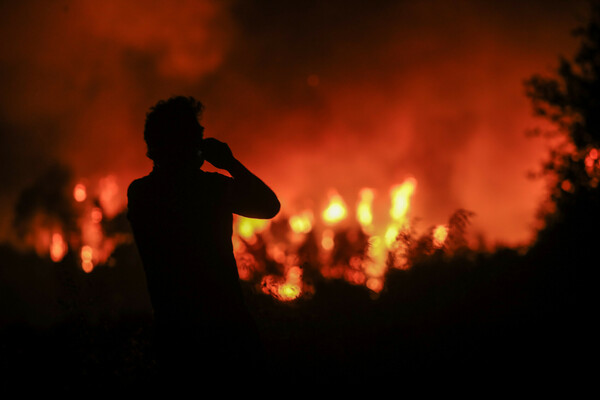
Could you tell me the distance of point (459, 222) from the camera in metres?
7.96

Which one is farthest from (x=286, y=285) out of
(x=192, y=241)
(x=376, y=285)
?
(x=192, y=241)

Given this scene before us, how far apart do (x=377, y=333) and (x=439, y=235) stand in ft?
6.70

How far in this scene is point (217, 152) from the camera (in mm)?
2686

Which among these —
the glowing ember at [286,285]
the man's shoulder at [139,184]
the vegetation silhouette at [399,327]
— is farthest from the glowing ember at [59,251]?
the man's shoulder at [139,184]

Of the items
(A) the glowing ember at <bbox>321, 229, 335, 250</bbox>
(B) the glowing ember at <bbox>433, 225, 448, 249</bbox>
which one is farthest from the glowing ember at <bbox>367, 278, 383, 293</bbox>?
(A) the glowing ember at <bbox>321, 229, 335, 250</bbox>

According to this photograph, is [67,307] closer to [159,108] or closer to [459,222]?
[159,108]

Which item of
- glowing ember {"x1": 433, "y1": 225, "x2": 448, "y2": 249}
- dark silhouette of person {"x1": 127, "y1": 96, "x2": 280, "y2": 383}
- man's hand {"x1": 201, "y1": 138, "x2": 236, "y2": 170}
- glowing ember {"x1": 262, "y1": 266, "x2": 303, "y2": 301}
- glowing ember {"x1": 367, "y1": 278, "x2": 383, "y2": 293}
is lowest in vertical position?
dark silhouette of person {"x1": 127, "y1": 96, "x2": 280, "y2": 383}

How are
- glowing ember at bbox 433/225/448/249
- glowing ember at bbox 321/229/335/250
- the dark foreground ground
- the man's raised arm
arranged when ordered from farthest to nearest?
glowing ember at bbox 321/229/335/250 → glowing ember at bbox 433/225/448/249 → the dark foreground ground → the man's raised arm

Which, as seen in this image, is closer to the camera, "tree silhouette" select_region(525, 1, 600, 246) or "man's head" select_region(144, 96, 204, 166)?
"man's head" select_region(144, 96, 204, 166)

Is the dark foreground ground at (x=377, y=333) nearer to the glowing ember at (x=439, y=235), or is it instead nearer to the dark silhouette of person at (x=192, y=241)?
the glowing ember at (x=439, y=235)

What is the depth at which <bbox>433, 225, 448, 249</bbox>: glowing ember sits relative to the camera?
7855 millimetres

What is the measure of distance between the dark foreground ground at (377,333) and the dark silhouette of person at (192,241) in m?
2.58

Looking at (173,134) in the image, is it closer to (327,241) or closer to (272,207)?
(272,207)

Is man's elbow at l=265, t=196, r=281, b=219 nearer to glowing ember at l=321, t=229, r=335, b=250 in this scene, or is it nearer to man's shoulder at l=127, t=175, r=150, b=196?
man's shoulder at l=127, t=175, r=150, b=196
